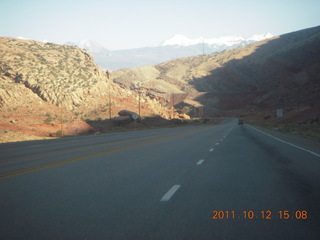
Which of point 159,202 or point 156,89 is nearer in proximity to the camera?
point 159,202

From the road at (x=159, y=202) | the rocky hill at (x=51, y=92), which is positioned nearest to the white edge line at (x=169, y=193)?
the road at (x=159, y=202)

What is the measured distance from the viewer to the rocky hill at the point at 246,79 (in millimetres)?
125062

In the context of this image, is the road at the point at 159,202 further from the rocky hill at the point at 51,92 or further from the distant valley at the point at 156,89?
the rocky hill at the point at 51,92

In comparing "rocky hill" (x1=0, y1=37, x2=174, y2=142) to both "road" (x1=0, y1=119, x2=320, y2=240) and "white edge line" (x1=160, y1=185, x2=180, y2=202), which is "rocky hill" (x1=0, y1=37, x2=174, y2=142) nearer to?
"road" (x1=0, y1=119, x2=320, y2=240)

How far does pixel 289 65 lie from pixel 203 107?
119 ft

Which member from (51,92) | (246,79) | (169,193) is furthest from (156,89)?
(169,193)

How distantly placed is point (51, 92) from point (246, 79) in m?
94.4

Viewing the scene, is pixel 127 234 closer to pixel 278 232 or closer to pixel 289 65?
pixel 278 232
